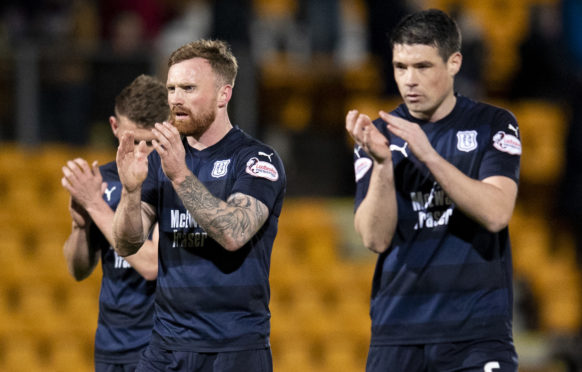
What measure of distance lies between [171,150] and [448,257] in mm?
1217

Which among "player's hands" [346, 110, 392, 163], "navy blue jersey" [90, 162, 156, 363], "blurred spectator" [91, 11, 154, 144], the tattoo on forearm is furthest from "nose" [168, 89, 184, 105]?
"blurred spectator" [91, 11, 154, 144]

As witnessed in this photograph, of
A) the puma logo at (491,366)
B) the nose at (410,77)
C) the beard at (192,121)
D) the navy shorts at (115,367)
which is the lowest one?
the navy shorts at (115,367)

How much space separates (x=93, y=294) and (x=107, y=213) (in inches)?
160

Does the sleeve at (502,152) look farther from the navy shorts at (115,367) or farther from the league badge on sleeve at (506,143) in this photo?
the navy shorts at (115,367)

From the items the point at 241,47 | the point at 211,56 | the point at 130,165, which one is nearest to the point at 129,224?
the point at 130,165

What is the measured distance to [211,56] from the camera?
14.2 feet

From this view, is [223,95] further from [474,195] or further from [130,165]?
[474,195]

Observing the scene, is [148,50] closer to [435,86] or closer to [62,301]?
[62,301]

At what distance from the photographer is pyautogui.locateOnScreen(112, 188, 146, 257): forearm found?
421 cm

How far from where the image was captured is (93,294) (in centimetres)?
865

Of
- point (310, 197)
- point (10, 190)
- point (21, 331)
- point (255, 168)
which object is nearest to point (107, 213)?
point (255, 168)

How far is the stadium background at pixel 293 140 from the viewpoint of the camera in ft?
28.5

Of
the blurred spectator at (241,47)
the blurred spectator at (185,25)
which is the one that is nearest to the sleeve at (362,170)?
the blurred spectator at (241,47)

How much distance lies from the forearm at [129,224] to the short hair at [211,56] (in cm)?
59
